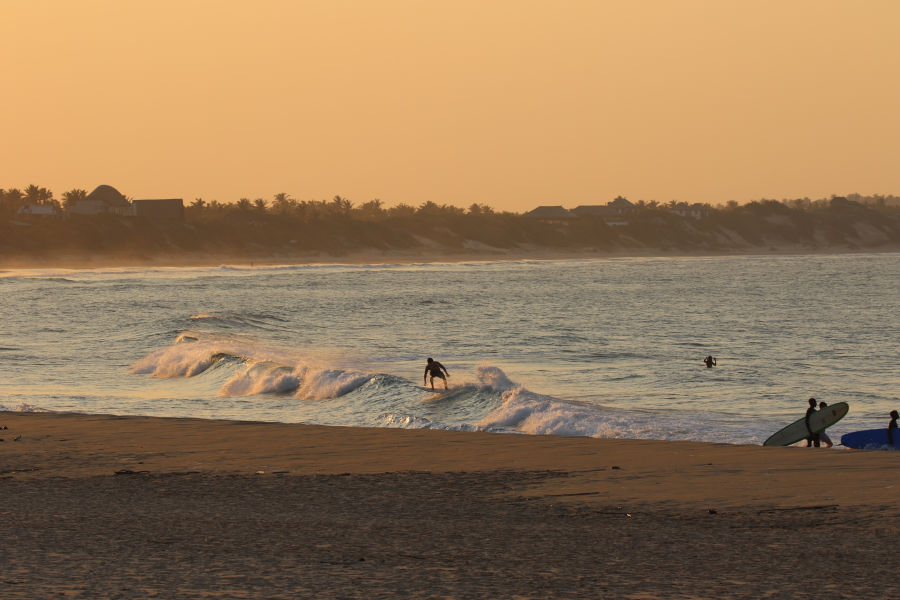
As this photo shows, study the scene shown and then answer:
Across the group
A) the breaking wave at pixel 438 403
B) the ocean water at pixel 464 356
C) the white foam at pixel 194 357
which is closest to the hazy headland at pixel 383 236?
the ocean water at pixel 464 356

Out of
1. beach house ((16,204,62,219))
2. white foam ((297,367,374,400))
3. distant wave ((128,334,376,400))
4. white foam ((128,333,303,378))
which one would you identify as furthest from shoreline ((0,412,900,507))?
beach house ((16,204,62,219))

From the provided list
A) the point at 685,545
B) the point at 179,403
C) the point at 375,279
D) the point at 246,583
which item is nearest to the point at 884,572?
the point at 685,545

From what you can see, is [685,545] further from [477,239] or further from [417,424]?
[477,239]

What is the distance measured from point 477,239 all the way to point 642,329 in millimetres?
119605

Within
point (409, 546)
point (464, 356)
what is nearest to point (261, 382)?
point (464, 356)

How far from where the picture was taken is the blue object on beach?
1522 cm

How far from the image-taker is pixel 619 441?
47.7 feet

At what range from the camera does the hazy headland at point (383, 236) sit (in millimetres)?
118000

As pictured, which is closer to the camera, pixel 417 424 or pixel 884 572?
pixel 884 572

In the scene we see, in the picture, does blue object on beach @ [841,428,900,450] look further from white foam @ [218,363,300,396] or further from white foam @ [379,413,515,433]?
white foam @ [218,363,300,396]

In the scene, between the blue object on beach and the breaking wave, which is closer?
the blue object on beach

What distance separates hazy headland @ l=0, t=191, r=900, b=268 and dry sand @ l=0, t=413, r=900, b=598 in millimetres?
103567

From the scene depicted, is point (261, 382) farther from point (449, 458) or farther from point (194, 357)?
point (449, 458)

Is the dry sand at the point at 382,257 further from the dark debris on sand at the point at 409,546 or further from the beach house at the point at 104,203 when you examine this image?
the dark debris on sand at the point at 409,546
